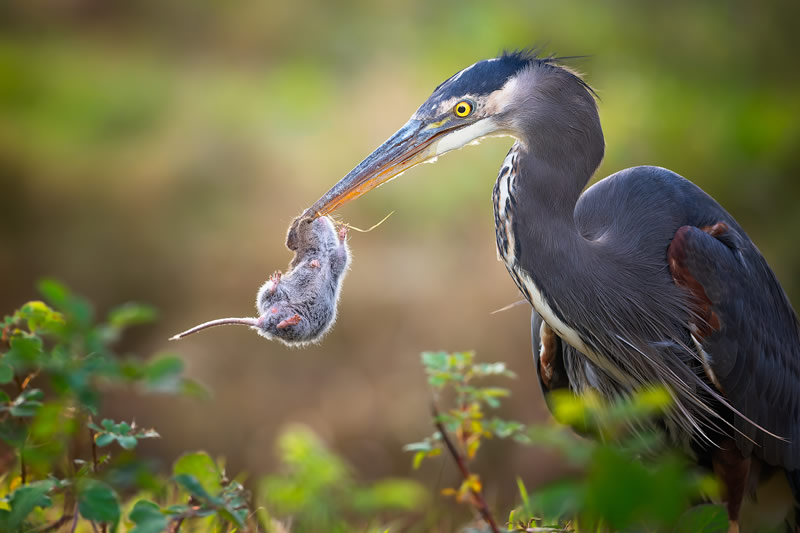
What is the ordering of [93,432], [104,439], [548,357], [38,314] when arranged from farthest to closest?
[548,357], [93,432], [38,314], [104,439]

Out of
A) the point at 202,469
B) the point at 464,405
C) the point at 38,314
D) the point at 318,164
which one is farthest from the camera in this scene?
the point at 318,164

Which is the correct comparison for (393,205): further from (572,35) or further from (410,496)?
(410,496)

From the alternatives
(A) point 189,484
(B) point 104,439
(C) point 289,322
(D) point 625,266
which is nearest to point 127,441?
(B) point 104,439

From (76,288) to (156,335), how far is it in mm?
692

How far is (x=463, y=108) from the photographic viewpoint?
2342 mm

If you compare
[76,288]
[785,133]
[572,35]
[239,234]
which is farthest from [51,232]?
[785,133]

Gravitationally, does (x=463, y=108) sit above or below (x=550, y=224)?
above

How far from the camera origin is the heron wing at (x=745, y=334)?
236cm

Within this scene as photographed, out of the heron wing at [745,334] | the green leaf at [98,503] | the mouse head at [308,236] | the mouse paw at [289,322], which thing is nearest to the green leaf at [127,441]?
the green leaf at [98,503]

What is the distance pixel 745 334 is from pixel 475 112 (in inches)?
38.7

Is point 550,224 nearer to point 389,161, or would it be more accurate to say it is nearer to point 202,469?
point 389,161

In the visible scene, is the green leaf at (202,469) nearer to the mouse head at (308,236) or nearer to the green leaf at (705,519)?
the mouse head at (308,236)

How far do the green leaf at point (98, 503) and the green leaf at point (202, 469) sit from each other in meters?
0.62

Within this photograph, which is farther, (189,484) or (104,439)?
(104,439)
